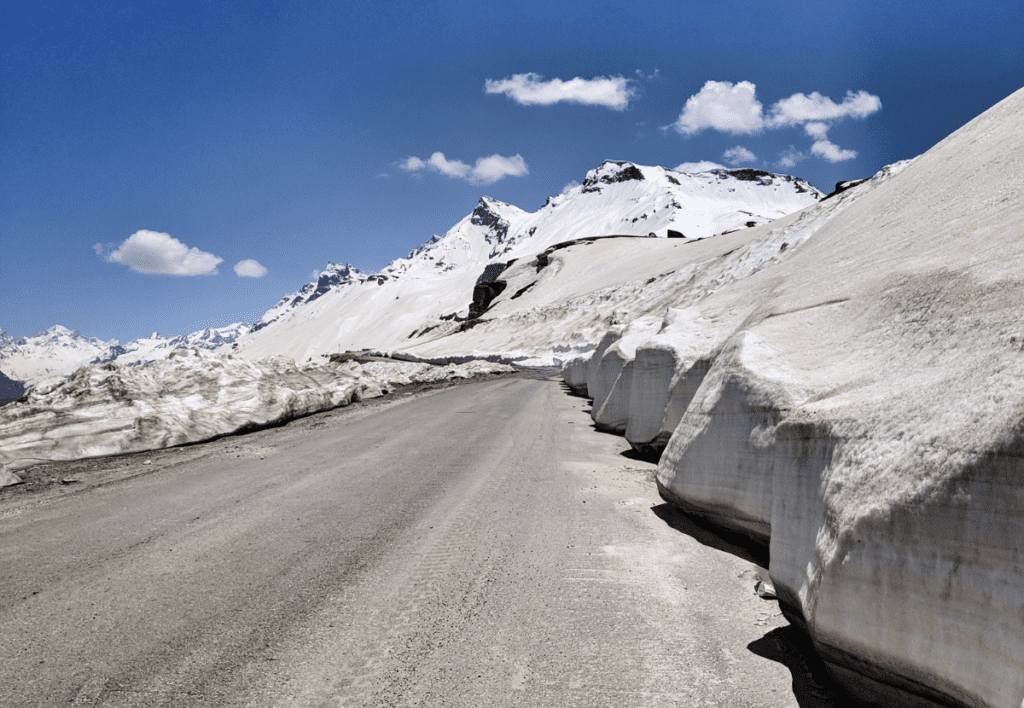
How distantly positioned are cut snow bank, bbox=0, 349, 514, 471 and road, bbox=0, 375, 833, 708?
7.88 ft

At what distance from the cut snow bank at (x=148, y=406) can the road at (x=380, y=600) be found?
2.40 meters

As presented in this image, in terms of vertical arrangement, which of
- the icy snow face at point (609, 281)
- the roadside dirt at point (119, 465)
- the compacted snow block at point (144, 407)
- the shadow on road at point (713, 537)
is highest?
the icy snow face at point (609, 281)

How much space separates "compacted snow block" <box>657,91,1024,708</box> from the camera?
1.74m

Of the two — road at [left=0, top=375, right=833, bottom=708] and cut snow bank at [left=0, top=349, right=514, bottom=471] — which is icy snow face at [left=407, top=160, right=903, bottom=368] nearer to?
cut snow bank at [left=0, top=349, right=514, bottom=471]

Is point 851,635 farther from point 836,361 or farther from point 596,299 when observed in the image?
point 596,299

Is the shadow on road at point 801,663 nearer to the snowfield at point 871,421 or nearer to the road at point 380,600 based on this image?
the road at point 380,600

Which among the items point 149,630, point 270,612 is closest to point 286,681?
point 270,612

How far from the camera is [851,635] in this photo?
2102 mm

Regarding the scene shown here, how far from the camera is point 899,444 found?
6.88 ft

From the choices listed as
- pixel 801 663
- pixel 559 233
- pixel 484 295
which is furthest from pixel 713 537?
pixel 559 233

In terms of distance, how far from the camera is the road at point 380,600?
234 cm

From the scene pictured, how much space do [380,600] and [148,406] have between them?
26.0ft

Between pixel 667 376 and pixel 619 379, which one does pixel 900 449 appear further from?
pixel 619 379

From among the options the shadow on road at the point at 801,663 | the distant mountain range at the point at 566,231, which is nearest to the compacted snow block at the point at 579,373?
the shadow on road at the point at 801,663
